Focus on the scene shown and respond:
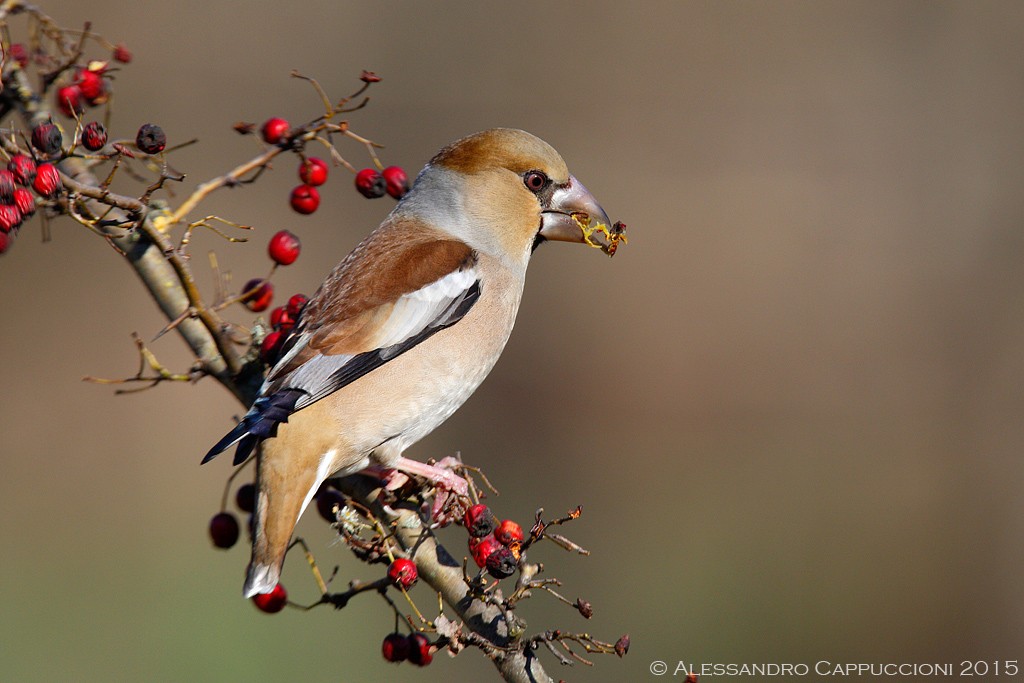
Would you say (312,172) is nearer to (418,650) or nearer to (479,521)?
(479,521)

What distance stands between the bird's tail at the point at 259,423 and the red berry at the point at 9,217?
57 centimetres

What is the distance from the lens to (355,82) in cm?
707

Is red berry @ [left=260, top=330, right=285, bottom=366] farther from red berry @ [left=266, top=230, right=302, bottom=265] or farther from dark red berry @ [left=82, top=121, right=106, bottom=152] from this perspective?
dark red berry @ [left=82, top=121, right=106, bottom=152]

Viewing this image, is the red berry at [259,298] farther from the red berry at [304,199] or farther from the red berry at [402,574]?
the red berry at [402,574]

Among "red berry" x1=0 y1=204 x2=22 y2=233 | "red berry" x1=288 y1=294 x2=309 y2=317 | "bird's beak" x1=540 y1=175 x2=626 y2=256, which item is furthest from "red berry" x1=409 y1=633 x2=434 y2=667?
"bird's beak" x1=540 y1=175 x2=626 y2=256

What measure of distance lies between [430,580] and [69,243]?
501cm

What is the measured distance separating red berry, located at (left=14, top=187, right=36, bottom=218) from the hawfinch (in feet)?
1.90

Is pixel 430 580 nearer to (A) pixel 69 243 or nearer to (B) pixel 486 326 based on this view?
(B) pixel 486 326

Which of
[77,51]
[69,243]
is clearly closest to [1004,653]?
[77,51]

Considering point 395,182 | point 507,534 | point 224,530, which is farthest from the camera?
point 395,182

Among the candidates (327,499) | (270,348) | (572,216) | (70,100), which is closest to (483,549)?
(327,499)

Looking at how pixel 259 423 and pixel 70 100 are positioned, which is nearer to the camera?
pixel 259 423

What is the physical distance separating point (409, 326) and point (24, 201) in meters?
1.00

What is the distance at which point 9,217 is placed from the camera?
1.84 metres
